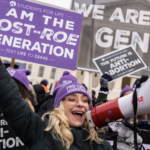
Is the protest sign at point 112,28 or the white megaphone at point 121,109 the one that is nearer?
the white megaphone at point 121,109

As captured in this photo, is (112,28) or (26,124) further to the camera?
(112,28)

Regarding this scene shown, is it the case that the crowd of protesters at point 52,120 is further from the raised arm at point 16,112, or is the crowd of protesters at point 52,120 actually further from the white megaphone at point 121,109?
the white megaphone at point 121,109

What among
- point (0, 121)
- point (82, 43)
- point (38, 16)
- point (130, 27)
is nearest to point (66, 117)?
point (0, 121)

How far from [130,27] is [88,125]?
10.1 feet

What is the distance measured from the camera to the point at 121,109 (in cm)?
138

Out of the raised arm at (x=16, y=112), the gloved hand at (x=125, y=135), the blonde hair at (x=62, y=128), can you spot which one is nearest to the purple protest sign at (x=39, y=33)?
the gloved hand at (x=125, y=135)

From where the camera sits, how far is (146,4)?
4.41 m

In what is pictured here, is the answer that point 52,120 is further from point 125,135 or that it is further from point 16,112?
point 125,135

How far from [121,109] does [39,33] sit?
2.50m

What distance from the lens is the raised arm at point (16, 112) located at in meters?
1.18

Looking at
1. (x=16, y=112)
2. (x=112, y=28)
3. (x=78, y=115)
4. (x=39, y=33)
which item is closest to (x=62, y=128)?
(x=78, y=115)

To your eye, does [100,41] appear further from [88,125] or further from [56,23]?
[88,125]

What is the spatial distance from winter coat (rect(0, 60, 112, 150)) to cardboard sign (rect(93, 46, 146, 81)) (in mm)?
2025

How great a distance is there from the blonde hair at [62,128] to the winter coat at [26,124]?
0.03m
